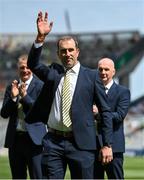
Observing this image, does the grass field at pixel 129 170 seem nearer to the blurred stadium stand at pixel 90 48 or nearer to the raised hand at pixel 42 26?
the raised hand at pixel 42 26

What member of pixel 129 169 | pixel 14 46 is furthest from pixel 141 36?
pixel 129 169

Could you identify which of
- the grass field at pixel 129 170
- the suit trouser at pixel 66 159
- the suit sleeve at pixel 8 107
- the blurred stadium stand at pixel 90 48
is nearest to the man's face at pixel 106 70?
the suit sleeve at pixel 8 107

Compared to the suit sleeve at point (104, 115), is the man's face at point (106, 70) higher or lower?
higher

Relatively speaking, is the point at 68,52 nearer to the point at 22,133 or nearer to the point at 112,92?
the point at 112,92

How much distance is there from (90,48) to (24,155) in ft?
133

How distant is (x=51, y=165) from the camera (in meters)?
→ 6.58

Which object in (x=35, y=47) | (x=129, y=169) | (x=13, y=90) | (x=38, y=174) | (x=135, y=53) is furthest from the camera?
(x=135, y=53)

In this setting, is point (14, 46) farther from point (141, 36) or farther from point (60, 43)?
point (60, 43)

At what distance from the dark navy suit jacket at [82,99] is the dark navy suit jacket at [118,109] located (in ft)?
4.32

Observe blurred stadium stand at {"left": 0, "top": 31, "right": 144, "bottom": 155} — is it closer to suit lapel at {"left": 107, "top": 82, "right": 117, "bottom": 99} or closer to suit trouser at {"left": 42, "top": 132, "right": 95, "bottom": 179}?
suit lapel at {"left": 107, "top": 82, "right": 117, "bottom": 99}

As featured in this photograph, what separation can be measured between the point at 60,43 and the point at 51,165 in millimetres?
1064

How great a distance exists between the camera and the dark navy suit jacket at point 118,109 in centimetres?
799

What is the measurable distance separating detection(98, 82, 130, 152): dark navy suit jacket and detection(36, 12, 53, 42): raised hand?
180cm

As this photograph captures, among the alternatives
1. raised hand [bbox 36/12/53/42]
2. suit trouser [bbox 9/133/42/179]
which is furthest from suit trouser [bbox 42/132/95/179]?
suit trouser [bbox 9/133/42/179]
